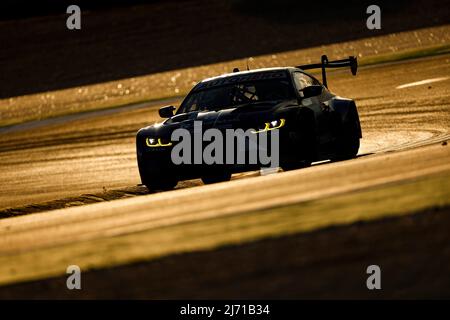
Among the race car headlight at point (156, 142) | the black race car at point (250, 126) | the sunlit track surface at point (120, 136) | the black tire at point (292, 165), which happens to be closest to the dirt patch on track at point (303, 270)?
the black race car at point (250, 126)

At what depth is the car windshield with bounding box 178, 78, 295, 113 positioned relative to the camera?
12898 millimetres

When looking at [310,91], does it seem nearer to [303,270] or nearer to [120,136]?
[303,270]

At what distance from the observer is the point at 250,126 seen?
1173 cm

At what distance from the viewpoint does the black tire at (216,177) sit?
11.9 m

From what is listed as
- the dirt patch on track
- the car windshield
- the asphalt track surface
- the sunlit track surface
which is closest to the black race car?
the car windshield

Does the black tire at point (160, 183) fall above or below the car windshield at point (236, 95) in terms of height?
below

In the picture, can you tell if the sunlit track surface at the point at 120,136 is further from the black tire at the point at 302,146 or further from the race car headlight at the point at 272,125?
the race car headlight at the point at 272,125

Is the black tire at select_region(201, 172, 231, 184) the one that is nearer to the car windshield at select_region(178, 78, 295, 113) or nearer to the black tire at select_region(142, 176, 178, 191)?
the black tire at select_region(142, 176, 178, 191)

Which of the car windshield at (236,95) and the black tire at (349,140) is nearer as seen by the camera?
the car windshield at (236,95)

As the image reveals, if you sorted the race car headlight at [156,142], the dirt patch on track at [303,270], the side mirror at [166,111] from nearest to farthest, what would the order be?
the dirt patch on track at [303,270] → the race car headlight at [156,142] → the side mirror at [166,111]

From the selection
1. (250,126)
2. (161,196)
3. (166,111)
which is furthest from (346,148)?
(161,196)

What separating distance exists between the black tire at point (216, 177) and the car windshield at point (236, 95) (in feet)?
2.21

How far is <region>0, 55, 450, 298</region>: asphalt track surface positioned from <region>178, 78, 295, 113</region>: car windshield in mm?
785

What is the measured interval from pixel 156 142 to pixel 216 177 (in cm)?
96
